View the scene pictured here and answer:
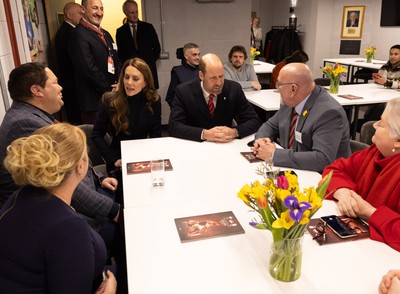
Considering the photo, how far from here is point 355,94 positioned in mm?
4266

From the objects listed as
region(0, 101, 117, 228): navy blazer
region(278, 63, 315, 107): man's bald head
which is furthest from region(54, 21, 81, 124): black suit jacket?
region(278, 63, 315, 107): man's bald head

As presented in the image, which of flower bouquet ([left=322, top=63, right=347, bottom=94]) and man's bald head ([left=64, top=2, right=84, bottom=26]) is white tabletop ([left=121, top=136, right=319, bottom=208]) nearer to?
flower bouquet ([left=322, top=63, right=347, bottom=94])

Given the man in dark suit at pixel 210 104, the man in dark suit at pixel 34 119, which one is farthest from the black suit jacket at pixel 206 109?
the man in dark suit at pixel 34 119

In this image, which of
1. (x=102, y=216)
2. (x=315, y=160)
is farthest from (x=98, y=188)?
(x=315, y=160)

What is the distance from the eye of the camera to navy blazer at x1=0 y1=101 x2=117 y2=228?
6.12ft

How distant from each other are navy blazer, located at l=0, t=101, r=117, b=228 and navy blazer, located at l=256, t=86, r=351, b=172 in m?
1.08

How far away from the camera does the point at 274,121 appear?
272cm

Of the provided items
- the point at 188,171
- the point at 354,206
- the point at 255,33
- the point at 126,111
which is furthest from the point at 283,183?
the point at 255,33

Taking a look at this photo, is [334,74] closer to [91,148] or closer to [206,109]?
[206,109]

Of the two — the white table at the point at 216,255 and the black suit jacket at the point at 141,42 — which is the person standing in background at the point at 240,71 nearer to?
the black suit jacket at the point at 141,42

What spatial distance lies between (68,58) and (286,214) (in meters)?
4.38

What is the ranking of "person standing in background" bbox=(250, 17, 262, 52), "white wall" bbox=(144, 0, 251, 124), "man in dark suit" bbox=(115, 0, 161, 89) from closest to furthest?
"man in dark suit" bbox=(115, 0, 161, 89), "white wall" bbox=(144, 0, 251, 124), "person standing in background" bbox=(250, 17, 262, 52)

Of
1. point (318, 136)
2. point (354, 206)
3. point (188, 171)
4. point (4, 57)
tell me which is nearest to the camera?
point (354, 206)

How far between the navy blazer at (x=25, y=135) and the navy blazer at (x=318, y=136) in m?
1.08
